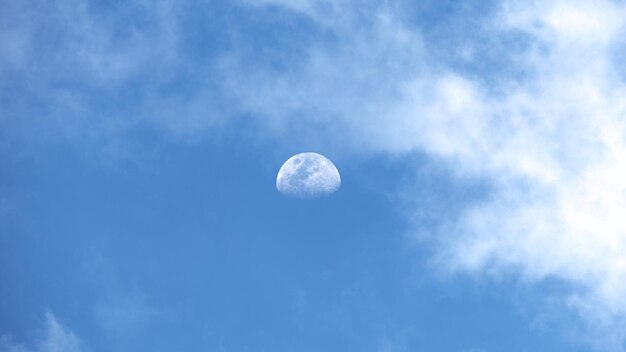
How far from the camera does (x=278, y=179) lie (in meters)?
105

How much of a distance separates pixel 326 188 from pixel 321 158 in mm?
6603

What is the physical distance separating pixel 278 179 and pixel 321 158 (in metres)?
8.82

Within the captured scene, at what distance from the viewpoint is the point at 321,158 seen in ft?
351

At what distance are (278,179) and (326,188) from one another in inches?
348

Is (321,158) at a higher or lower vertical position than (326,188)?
higher

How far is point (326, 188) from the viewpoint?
339 feet
